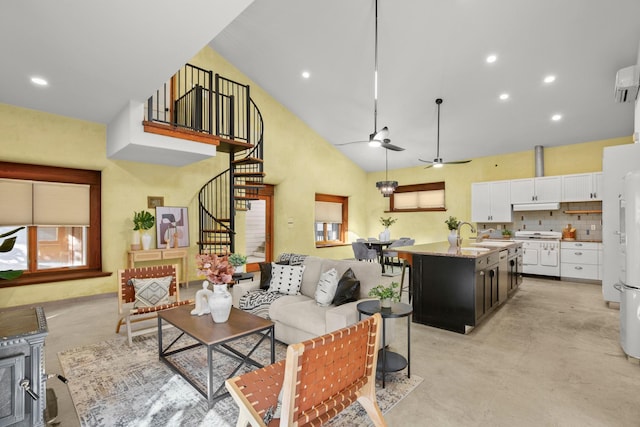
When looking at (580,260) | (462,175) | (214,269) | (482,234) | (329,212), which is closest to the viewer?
(214,269)

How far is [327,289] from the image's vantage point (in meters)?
3.25

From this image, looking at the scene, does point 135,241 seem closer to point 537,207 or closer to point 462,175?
point 462,175

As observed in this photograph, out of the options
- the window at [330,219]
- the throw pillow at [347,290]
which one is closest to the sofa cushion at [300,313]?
the throw pillow at [347,290]

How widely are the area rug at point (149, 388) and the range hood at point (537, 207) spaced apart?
5.95 m

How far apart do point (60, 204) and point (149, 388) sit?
4264 millimetres

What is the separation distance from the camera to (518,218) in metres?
7.51

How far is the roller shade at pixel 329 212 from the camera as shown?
29.8 ft

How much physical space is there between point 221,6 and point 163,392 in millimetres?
3098

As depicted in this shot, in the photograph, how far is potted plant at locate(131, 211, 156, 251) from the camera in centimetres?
552

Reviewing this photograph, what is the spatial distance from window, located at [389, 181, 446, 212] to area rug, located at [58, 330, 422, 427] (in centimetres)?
691

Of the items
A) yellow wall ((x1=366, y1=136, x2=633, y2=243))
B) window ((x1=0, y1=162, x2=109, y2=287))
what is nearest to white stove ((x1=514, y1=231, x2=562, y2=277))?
yellow wall ((x1=366, y1=136, x2=633, y2=243))

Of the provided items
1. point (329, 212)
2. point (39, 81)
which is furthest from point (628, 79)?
point (39, 81)

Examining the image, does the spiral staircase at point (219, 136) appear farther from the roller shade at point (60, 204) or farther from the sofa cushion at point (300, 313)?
the sofa cushion at point (300, 313)

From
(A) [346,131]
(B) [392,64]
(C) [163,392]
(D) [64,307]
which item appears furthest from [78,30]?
(A) [346,131]
